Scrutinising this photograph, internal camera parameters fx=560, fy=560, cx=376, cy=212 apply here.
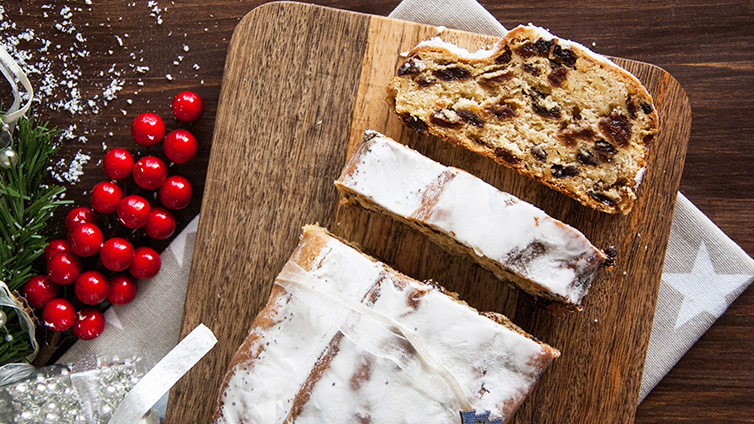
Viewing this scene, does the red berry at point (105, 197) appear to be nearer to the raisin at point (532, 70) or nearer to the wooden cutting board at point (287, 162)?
the wooden cutting board at point (287, 162)

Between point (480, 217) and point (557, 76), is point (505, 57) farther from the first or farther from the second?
point (480, 217)

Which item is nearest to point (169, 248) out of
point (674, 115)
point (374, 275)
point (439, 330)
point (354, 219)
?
point (354, 219)

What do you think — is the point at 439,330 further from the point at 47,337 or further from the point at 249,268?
the point at 47,337

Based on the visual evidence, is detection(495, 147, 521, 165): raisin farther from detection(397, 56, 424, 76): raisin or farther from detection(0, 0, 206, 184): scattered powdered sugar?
detection(0, 0, 206, 184): scattered powdered sugar

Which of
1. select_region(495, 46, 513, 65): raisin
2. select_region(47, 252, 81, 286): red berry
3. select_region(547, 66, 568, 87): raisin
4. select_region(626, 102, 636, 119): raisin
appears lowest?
select_region(47, 252, 81, 286): red berry

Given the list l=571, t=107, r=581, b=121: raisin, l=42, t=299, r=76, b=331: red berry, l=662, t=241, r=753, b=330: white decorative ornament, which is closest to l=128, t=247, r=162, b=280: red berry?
l=42, t=299, r=76, b=331: red berry

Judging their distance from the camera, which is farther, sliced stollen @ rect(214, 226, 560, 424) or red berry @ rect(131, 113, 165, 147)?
red berry @ rect(131, 113, 165, 147)

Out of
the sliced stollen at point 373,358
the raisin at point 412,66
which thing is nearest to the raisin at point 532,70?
the raisin at point 412,66
